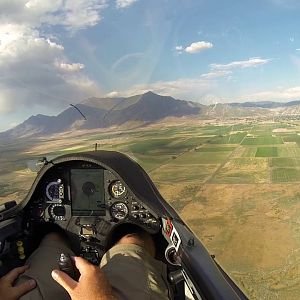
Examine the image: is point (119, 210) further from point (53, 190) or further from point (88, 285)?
point (88, 285)

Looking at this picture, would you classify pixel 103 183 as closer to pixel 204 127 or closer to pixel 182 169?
pixel 182 169

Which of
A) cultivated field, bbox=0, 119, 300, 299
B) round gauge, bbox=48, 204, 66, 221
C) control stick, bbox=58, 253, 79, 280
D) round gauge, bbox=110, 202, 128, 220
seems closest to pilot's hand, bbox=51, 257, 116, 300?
control stick, bbox=58, 253, 79, 280

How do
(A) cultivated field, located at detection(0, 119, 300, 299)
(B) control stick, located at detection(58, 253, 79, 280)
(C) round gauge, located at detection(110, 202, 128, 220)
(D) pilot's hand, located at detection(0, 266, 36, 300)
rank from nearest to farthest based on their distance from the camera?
(B) control stick, located at detection(58, 253, 79, 280) → (D) pilot's hand, located at detection(0, 266, 36, 300) → (C) round gauge, located at detection(110, 202, 128, 220) → (A) cultivated field, located at detection(0, 119, 300, 299)

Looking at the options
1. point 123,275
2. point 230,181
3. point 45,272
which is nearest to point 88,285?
point 123,275

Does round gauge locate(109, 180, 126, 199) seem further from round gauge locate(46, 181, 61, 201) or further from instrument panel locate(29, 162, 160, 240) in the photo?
round gauge locate(46, 181, 61, 201)

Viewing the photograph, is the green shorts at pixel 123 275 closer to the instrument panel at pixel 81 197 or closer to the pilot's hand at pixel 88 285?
the pilot's hand at pixel 88 285
